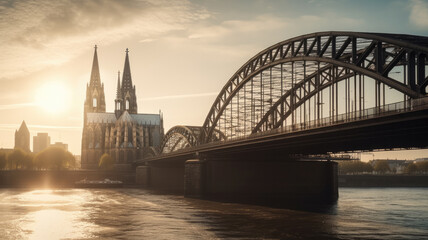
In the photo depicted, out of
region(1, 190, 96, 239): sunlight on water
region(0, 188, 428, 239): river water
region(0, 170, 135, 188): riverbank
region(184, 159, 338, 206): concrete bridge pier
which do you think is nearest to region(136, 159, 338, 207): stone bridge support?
region(184, 159, 338, 206): concrete bridge pier

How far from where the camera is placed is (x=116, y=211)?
207ft

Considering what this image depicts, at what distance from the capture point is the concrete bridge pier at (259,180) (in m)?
87.1

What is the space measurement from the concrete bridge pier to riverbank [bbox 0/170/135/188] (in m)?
65.0

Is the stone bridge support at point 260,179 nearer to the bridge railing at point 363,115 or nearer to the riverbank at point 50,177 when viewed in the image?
the bridge railing at point 363,115

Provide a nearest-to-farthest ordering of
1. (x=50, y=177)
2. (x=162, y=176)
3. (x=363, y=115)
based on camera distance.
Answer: (x=363, y=115), (x=162, y=176), (x=50, y=177)

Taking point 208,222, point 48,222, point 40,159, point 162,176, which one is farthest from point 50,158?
point 208,222

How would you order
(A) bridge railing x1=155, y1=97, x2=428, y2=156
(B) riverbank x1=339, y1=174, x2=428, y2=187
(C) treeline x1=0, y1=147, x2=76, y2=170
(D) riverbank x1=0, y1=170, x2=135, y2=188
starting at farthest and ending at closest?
1. (C) treeline x1=0, y1=147, x2=76, y2=170
2. (B) riverbank x1=339, y1=174, x2=428, y2=187
3. (D) riverbank x1=0, y1=170, x2=135, y2=188
4. (A) bridge railing x1=155, y1=97, x2=428, y2=156

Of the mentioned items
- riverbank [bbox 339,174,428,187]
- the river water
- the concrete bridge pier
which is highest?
the concrete bridge pier

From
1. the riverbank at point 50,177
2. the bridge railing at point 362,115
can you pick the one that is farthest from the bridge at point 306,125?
the riverbank at point 50,177

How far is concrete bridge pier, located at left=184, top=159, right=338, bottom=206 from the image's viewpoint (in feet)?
286

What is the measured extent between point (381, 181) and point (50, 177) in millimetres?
93596

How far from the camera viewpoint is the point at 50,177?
485 ft

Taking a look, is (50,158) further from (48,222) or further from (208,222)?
(208,222)

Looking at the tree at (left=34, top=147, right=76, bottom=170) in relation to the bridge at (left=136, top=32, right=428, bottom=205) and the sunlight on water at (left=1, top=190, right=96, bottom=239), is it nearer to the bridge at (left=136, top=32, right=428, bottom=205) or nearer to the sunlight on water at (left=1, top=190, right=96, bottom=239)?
the bridge at (left=136, top=32, right=428, bottom=205)
